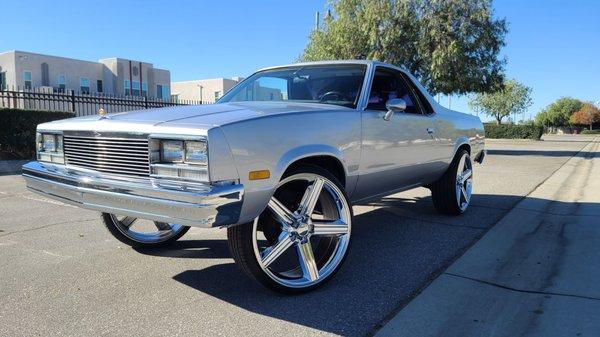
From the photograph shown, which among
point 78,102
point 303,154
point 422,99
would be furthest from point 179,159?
point 78,102

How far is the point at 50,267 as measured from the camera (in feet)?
13.1

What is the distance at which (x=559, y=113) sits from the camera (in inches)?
4407

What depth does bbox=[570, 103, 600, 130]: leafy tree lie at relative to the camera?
108 m

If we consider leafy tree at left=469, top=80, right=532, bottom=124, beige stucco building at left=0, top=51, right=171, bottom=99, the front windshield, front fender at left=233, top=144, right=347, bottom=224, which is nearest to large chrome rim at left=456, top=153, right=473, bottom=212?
the front windshield

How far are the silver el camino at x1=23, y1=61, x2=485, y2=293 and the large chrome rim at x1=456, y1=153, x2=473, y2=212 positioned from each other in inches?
51.4

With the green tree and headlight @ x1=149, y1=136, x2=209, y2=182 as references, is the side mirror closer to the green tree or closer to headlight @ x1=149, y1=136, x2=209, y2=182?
headlight @ x1=149, y1=136, x2=209, y2=182


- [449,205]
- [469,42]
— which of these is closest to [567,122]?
[469,42]

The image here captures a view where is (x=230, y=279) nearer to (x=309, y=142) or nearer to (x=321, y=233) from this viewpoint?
(x=321, y=233)

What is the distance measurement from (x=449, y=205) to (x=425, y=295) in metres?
2.76

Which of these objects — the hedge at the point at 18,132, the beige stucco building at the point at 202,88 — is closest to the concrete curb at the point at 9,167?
the hedge at the point at 18,132

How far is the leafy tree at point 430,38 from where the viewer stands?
1950 cm

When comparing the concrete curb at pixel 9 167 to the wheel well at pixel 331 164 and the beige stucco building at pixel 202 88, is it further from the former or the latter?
the beige stucco building at pixel 202 88

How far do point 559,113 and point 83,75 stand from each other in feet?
341

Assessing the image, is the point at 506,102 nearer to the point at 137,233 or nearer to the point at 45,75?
the point at 45,75
